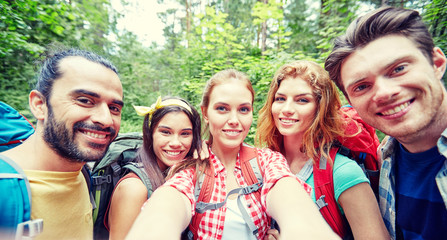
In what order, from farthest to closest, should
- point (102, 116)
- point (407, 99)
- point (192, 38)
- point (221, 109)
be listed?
point (192, 38)
point (221, 109)
point (102, 116)
point (407, 99)

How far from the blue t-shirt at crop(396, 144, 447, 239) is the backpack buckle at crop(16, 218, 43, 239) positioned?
107 inches

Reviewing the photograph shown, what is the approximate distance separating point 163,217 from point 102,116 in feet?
3.20

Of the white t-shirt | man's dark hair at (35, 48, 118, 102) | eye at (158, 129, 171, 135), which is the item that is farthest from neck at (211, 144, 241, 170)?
man's dark hair at (35, 48, 118, 102)

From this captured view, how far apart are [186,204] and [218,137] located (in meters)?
0.72

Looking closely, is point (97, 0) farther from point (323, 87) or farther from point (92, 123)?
point (323, 87)

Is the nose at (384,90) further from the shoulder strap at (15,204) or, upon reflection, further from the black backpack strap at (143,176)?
the shoulder strap at (15,204)

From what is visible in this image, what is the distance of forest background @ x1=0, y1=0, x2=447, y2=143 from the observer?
4.23m

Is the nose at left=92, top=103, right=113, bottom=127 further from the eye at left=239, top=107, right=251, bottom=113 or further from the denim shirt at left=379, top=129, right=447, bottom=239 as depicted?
the denim shirt at left=379, top=129, right=447, bottom=239

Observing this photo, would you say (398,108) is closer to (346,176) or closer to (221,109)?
(346,176)

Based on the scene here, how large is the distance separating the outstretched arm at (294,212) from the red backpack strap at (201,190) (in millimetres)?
513

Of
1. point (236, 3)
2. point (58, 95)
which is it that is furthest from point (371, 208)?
point (236, 3)

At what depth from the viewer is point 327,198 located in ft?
5.79

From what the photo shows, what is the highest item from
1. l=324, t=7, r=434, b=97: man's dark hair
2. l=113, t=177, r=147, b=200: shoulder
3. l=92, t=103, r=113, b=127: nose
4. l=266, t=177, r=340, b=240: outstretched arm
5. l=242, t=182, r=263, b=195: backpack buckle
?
l=324, t=7, r=434, b=97: man's dark hair

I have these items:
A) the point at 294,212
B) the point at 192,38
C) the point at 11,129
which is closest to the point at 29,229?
the point at 11,129
